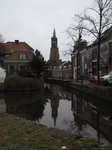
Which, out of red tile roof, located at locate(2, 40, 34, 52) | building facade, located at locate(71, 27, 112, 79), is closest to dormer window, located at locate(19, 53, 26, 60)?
red tile roof, located at locate(2, 40, 34, 52)

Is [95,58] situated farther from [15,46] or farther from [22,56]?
[15,46]

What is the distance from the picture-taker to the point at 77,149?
616cm

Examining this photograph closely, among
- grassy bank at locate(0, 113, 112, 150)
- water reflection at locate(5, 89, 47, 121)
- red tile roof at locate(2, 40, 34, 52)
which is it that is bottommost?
water reflection at locate(5, 89, 47, 121)

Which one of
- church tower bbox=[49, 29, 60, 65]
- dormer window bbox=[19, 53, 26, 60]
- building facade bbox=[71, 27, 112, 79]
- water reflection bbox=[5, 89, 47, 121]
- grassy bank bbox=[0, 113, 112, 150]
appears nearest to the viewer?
grassy bank bbox=[0, 113, 112, 150]

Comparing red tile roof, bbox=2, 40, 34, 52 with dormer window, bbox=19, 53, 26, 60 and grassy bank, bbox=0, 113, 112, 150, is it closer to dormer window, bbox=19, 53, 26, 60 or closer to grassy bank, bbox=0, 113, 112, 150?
dormer window, bbox=19, 53, 26, 60

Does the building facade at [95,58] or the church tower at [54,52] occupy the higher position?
the church tower at [54,52]

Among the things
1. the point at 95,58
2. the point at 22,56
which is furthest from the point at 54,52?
the point at 95,58

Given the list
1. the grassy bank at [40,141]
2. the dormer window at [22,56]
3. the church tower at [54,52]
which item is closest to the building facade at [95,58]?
the dormer window at [22,56]

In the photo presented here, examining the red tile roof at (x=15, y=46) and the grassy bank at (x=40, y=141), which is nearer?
the grassy bank at (x=40, y=141)

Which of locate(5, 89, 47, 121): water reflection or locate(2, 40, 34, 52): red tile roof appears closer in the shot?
locate(5, 89, 47, 121): water reflection

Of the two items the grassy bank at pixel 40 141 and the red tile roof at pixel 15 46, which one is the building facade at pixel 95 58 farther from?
the grassy bank at pixel 40 141

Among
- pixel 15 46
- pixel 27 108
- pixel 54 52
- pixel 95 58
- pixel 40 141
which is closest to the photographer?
pixel 40 141

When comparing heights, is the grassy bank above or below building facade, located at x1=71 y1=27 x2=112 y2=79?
below

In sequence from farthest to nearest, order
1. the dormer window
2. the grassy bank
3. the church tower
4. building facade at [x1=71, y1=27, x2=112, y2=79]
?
the church tower < the dormer window < building facade at [x1=71, y1=27, x2=112, y2=79] < the grassy bank
